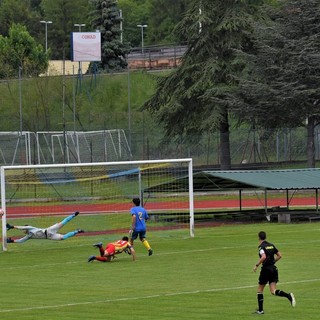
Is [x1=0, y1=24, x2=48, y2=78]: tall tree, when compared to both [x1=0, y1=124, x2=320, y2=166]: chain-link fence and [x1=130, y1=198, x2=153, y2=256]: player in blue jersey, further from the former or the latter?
[x1=130, y1=198, x2=153, y2=256]: player in blue jersey

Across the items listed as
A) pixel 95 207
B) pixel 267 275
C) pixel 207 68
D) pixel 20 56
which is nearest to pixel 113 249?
pixel 95 207

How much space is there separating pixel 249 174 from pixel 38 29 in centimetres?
10111

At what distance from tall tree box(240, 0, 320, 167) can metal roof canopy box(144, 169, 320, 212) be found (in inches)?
700

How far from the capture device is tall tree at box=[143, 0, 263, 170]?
7175cm

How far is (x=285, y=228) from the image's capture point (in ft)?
135

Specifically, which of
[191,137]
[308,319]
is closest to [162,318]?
[308,319]

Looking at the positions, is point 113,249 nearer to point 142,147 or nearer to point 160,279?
point 160,279

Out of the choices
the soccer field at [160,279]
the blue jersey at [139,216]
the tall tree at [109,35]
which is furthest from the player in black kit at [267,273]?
the tall tree at [109,35]

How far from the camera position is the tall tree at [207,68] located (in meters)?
71.8

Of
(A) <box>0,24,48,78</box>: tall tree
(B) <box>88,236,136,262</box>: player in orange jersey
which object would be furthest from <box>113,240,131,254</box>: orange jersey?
(A) <box>0,24,48,78</box>: tall tree

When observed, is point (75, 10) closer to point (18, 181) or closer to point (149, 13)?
point (149, 13)

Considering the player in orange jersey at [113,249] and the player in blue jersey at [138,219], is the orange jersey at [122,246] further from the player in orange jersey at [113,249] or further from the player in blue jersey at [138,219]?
the player in blue jersey at [138,219]

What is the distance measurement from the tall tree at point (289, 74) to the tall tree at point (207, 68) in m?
2.84

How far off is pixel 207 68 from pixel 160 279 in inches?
1887
